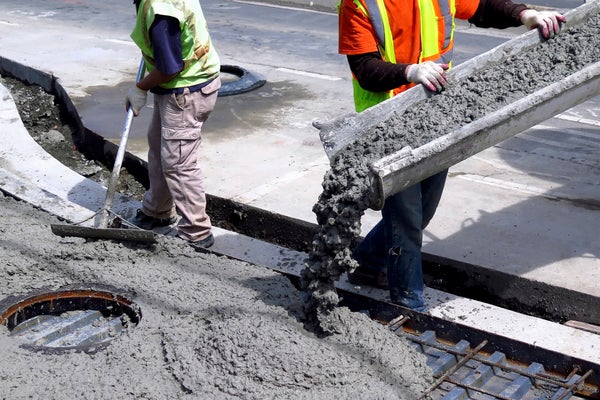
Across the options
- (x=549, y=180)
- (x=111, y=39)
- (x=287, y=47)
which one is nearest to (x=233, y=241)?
(x=549, y=180)

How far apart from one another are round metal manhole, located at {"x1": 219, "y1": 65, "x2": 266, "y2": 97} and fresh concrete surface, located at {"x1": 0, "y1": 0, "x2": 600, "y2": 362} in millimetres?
139

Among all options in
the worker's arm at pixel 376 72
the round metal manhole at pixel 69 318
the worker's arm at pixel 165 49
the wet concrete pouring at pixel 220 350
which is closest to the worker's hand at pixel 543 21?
the wet concrete pouring at pixel 220 350

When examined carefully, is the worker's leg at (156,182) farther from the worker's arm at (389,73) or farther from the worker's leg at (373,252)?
the worker's arm at (389,73)

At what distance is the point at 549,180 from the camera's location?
632 cm

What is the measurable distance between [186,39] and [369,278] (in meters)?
1.76

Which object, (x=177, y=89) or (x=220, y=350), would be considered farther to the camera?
(x=177, y=89)

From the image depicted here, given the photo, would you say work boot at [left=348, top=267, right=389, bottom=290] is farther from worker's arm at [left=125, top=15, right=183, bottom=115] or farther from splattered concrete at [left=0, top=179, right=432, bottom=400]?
worker's arm at [left=125, top=15, right=183, bottom=115]

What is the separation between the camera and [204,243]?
542cm

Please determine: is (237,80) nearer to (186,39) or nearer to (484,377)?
(186,39)

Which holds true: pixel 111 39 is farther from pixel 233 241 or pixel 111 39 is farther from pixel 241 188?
pixel 233 241

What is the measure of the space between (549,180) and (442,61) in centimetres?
212

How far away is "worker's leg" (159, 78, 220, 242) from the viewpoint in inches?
210

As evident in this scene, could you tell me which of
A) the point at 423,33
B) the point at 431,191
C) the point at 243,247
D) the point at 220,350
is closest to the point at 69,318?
the point at 220,350

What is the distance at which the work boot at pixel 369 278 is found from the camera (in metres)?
4.90
